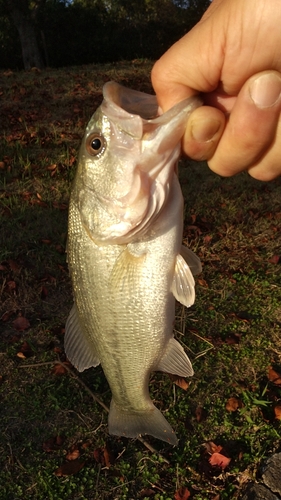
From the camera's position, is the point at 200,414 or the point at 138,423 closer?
the point at 138,423

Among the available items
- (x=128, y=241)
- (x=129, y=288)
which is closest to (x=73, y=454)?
(x=129, y=288)

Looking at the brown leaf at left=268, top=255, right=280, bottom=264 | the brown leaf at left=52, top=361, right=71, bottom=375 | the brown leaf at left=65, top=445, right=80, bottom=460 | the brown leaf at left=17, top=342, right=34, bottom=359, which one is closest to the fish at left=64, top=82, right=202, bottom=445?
the brown leaf at left=65, top=445, right=80, bottom=460

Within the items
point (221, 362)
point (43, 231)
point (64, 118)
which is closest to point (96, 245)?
point (221, 362)

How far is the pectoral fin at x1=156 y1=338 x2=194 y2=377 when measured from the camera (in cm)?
202

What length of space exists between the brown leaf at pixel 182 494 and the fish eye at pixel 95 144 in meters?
2.07

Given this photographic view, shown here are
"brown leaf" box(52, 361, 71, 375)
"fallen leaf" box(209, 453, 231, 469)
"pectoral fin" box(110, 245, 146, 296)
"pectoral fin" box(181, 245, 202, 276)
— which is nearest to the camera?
"pectoral fin" box(110, 245, 146, 296)

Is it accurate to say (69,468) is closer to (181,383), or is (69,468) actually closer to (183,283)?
(181,383)

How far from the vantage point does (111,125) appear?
5.43 feet

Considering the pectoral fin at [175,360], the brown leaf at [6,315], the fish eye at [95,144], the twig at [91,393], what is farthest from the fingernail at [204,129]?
the brown leaf at [6,315]

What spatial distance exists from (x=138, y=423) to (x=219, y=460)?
0.94 m

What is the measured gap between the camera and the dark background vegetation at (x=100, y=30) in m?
18.3

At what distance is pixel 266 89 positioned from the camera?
1.58 meters

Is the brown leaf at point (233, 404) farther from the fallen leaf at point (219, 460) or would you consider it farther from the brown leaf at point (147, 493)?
the brown leaf at point (147, 493)

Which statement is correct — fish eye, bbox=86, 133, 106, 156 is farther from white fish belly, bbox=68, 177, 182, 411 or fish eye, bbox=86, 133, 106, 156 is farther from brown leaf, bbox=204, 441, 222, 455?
brown leaf, bbox=204, 441, 222, 455
